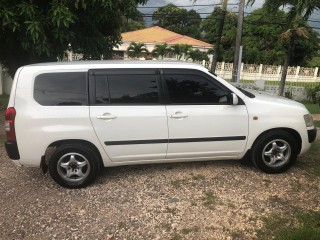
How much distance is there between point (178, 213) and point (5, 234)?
195 centimetres

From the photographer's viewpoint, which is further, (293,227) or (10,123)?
(10,123)

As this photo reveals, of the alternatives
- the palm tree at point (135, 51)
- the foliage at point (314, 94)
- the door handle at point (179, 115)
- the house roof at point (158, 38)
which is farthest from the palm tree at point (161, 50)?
the door handle at point (179, 115)

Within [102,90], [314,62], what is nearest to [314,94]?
[102,90]

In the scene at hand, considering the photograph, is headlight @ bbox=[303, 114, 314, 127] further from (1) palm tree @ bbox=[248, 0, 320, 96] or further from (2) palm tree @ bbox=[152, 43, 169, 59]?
(2) palm tree @ bbox=[152, 43, 169, 59]

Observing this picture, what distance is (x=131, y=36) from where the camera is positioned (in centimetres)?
4300

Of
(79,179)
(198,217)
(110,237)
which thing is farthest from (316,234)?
(79,179)

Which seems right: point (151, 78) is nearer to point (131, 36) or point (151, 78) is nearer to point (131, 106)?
point (131, 106)

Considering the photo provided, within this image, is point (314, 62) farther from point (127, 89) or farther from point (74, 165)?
point (74, 165)

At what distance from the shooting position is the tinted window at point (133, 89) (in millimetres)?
4762

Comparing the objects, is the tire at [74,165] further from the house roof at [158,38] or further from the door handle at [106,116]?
the house roof at [158,38]

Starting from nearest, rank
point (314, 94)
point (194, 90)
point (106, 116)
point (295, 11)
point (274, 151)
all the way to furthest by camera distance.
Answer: point (106, 116) → point (194, 90) → point (274, 151) → point (295, 11) → point (314, 94)

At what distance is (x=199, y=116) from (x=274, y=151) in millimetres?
1300

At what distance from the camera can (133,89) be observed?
4.82m

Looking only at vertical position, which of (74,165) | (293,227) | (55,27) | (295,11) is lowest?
(293,227)
